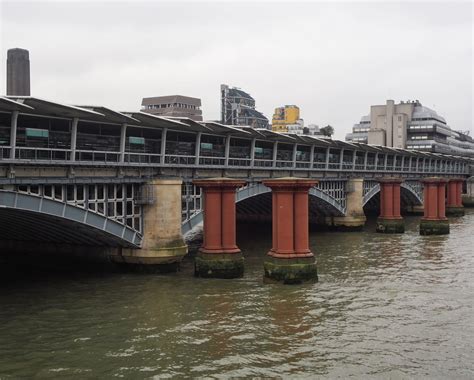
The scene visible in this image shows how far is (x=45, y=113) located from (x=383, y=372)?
19643 millimetres

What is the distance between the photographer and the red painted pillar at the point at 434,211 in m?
54.4

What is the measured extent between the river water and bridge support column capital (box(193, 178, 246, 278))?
3.13 ft

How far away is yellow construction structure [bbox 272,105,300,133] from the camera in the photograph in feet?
611

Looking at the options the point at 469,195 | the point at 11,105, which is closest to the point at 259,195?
the point at 11,105

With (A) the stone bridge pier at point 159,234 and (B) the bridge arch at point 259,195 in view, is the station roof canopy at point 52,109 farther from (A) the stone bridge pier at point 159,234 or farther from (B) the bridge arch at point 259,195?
(B) the bridge arch at point 259,195

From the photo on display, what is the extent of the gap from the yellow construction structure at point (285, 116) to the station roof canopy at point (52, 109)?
158 meters

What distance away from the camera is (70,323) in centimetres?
2270

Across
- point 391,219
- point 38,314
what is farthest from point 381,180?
point 38,314

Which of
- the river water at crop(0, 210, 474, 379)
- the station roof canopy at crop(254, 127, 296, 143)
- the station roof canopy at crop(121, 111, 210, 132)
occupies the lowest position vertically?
the river water at crop(0, 210, 474, 379)

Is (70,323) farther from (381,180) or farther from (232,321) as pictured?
(381,180)

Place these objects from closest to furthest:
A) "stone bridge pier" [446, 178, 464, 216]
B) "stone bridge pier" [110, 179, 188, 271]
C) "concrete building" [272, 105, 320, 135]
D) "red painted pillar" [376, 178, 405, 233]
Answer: "stone bridge pier" [110, 179, 188, 271] → "red painted pillar" [376, 178, 405, 233] → "stone bridge pier" [446, 178, 464, 216] → "concrete building" [272, 105, 320, 135]

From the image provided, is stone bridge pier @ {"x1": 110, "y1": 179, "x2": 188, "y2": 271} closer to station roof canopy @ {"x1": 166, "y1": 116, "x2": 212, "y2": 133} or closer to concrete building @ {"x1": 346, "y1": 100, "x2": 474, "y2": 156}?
station roof canopy @ {"x1": 166, "y1": 116, "x2": 212, "y2": 133}

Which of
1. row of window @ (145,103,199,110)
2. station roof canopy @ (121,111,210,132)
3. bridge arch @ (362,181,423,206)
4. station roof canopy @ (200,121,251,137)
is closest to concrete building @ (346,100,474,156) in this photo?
row of window @ (145,103,199,110)

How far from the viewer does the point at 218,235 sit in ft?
104
